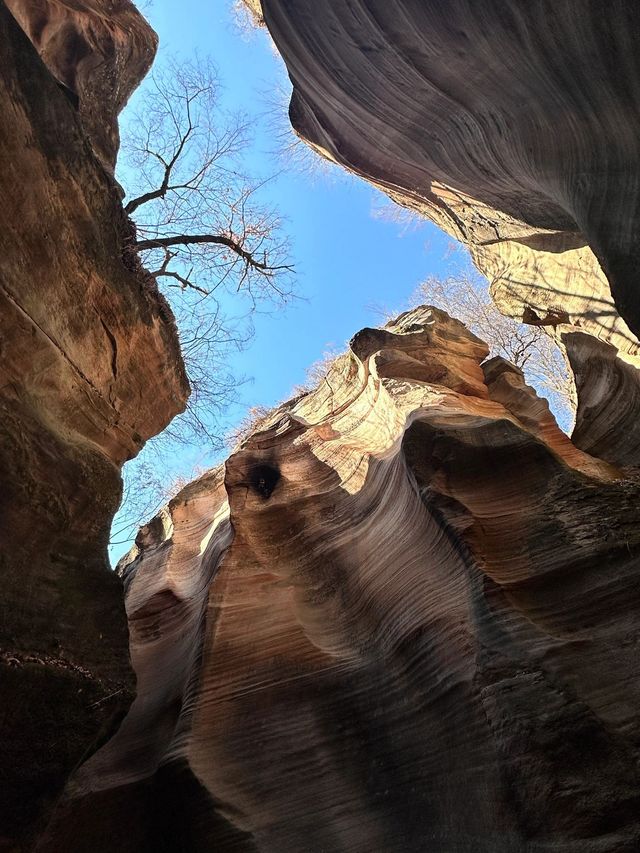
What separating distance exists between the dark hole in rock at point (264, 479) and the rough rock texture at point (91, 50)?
4847 mm

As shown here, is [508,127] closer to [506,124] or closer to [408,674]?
[506,124]

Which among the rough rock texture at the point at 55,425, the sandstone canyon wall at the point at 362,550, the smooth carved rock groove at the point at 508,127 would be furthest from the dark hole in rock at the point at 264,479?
the smooth carved rock groove at the point at 508,127

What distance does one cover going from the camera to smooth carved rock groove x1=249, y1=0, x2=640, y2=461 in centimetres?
535

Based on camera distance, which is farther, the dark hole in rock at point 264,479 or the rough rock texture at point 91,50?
the dark hole in rock at point 264,479

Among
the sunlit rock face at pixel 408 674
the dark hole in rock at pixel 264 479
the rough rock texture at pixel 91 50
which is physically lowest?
the sunlit rock face at pixel 408 674

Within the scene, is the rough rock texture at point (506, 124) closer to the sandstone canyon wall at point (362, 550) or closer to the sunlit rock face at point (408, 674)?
the sandstone canyon wall at point (362, 550)

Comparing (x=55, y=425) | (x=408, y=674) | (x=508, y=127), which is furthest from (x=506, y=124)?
(x=408, y=674)

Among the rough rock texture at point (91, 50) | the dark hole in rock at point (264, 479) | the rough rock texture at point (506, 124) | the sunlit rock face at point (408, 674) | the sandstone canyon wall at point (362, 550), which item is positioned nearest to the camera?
the sunlit rock face at point (408, 674)

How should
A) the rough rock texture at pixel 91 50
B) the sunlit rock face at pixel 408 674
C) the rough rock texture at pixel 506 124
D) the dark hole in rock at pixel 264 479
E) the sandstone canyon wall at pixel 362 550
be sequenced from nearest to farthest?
1. the sunlit rock face at pixel 408 674
2. the sandstone canyon wall at pixel 362 550
3. the rough rock texture at pixel 506 124
4. the rough rock texture at pixel 91 50
5. the dark hole in rock at pixel 264 479

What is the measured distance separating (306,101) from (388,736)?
9.86 metres

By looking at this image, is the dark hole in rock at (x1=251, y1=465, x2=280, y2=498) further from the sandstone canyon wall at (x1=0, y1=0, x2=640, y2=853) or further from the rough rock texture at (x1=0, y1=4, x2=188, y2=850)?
the rough rock texture at (x1=0, y1=4, x2=188, y2=850)

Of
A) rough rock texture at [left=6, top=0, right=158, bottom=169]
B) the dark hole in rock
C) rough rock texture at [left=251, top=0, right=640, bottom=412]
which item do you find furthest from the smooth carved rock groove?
the dark hole in rock

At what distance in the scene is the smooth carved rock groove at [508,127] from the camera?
17.5 feet

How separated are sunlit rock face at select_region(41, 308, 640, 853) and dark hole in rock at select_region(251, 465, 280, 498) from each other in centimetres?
94
